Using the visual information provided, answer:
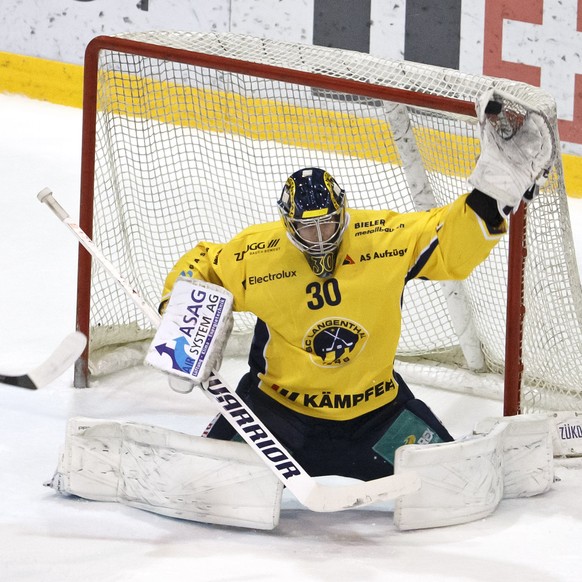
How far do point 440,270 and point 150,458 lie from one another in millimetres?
836

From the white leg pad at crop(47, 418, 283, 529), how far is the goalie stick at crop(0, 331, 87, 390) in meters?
0.17

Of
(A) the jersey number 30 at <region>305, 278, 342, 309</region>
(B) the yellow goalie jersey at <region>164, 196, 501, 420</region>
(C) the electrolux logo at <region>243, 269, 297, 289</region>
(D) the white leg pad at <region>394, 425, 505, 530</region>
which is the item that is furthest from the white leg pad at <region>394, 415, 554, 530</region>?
(C) the electrolux logo at <region>243, 269, 297, 289</region>

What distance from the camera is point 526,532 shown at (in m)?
3.17

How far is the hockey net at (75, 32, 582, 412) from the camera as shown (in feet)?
12.1

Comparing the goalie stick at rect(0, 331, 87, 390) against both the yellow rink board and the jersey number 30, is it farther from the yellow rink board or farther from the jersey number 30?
the yellow rink board

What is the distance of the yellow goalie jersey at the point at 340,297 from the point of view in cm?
322

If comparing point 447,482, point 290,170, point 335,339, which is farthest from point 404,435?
point 290,170

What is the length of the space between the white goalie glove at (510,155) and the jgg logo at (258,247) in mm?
537

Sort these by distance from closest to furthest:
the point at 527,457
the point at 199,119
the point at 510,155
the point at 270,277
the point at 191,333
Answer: the point at 510,155 < the point at 191,333 < the point at 270,277 < the point at 527,457 < the point at 199,119

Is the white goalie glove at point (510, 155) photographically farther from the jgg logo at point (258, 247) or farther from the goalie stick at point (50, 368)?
the goalie stick at point (50, 368)

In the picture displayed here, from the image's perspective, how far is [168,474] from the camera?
3205mm

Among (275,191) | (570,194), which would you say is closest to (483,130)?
(275,191)

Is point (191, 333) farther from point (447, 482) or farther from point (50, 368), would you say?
point (447, 482)

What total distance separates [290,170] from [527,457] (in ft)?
4.53
